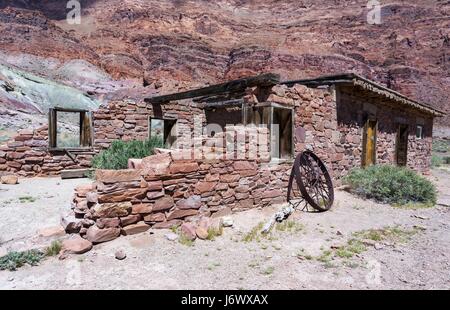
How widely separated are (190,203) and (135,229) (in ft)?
2.87

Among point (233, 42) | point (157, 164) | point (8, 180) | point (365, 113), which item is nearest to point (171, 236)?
point (157, 164)

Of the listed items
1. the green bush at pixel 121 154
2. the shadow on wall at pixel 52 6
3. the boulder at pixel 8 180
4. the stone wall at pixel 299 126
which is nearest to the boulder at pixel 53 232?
the stone wall at pixel 299 126

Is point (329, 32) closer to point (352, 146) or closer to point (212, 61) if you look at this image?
point (212, 61)

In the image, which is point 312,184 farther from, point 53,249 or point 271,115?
point 53,249

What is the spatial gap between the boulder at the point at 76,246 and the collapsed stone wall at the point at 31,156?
600 cm

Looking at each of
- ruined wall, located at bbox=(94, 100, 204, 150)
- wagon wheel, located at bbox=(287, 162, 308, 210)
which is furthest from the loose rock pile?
ruined wall, located at bbox=(94, 100, 204, 150)

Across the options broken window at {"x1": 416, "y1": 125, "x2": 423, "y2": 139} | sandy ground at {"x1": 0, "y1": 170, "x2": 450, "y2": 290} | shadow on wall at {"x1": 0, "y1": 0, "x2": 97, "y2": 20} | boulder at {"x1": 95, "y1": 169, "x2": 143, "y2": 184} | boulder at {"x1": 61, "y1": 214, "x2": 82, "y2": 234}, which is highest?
shadow on wall at {"x1": 0, "y1": 0, "x2": 97, "y2": 20}

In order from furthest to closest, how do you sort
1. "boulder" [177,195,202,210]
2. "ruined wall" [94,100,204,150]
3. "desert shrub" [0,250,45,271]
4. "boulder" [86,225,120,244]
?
"ruined wall" [94,100,204,150]
"boulder" [177,195,202,210]
"boulder" [86,225,120,244]
"desert shrub" [0,250,45,271]

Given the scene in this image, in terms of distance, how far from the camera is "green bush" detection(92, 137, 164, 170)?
771 centimetres

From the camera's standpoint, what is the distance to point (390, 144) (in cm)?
1067

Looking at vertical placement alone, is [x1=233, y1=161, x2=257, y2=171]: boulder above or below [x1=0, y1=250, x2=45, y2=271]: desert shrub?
above

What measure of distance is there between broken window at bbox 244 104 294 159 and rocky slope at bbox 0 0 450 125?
23.1m

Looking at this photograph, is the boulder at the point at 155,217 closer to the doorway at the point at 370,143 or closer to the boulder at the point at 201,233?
the boulder at the point at 201,233

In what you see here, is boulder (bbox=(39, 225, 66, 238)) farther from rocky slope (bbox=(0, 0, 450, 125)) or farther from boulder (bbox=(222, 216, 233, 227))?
rocky slope (bbox=(0, 0, 450, 125))
